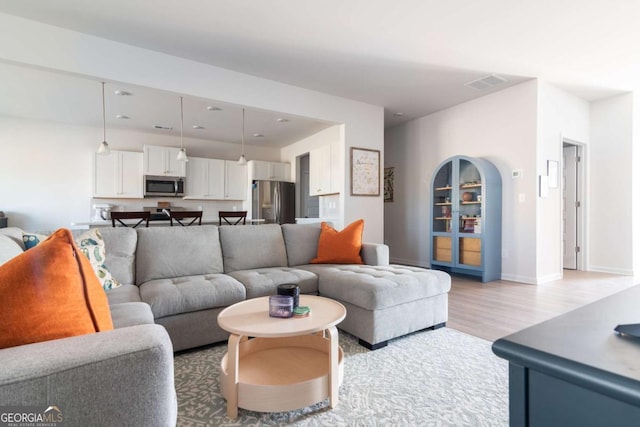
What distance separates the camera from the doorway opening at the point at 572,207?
16.1 ft

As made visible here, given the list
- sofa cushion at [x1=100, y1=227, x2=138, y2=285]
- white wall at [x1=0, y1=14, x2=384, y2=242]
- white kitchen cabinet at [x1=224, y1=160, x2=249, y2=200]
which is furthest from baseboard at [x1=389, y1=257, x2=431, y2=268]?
sofa cushion at [x1=100, y1=227, x2=138, y2=285]

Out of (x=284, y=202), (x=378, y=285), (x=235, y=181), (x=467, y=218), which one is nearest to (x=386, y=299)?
(x=378, y=285)

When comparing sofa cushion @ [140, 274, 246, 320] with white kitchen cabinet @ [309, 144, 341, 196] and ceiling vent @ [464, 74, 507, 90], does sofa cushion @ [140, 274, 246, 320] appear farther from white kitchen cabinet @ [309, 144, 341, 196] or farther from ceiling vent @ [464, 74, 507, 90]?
ceiling vent @ [464, 74, 507, 90]

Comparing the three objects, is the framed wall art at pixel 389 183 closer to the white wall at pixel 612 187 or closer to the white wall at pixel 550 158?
the white wall at pixel 550 158

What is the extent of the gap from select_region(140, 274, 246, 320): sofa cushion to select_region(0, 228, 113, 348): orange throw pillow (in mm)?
1086

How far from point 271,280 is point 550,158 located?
4121 millimetres

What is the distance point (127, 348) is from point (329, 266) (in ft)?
7.34

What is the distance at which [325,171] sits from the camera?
5.42m

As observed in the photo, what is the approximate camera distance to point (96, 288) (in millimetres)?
1049

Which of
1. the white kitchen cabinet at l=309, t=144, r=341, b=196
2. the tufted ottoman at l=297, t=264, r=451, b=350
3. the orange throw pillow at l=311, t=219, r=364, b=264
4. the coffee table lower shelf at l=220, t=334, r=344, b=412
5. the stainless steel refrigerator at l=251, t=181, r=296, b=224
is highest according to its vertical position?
the white kitchen cabinet at l=309, t=144, r=341, b=196

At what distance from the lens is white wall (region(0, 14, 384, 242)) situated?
2734 millimetres

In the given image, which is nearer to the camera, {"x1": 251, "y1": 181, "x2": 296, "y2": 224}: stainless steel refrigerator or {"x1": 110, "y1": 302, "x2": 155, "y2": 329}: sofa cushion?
{"x1": 110, "y1": 302, "x2": 155, "y2": 329}: sofa cushion

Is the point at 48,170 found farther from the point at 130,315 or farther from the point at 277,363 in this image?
the point at 277,363

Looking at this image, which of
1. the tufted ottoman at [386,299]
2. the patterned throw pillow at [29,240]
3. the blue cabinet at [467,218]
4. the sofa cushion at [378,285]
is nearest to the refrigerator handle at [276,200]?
the blue cabinet at [467,218]
